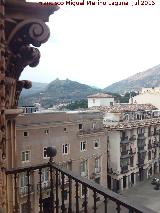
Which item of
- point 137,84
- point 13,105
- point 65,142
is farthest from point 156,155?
point 137,84

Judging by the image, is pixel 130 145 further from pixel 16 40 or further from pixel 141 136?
pixel 16 40

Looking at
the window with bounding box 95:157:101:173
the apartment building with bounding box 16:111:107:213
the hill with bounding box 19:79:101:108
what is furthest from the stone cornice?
the hill with bounding box 19:79:101:108

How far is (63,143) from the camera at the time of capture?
25047mm

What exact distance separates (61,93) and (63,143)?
268 ft

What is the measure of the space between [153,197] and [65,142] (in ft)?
33.3

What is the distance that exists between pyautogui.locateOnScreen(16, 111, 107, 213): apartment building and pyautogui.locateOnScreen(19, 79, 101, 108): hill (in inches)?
2545

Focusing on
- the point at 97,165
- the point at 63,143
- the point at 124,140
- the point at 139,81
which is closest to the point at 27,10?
the point at 63,143

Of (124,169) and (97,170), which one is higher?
(97,170)

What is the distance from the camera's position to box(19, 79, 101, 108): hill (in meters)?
97.0

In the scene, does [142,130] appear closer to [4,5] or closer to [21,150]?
[21,150]

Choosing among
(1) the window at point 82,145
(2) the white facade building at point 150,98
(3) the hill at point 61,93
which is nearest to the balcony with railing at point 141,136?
(1) the window at point 82,145

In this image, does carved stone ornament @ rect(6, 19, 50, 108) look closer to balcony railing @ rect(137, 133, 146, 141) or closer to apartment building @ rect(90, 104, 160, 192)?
apartment building @ rect(90, 104, 160, 192)

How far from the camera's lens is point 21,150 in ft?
73.3

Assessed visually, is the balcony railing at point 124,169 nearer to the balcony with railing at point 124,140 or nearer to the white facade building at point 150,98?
the balcony with railing at point 124,140
